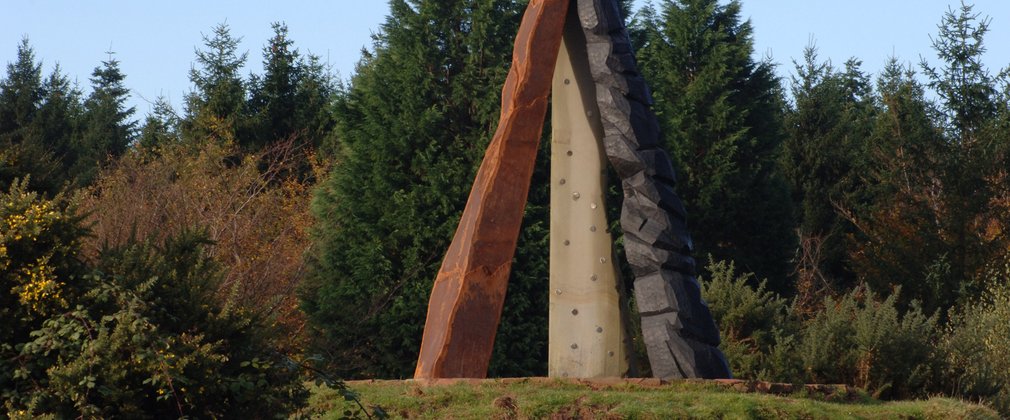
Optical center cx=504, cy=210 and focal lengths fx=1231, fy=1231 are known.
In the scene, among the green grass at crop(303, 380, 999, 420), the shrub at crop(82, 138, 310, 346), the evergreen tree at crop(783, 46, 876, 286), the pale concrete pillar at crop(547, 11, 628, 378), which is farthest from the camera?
the evergreen tree at crop(783, 46, 876, 286)

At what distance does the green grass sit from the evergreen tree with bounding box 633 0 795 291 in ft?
30.7

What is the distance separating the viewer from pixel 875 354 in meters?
13.2

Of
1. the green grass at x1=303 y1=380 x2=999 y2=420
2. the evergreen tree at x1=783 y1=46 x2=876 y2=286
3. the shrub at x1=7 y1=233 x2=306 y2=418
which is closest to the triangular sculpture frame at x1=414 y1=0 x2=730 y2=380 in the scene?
the green grass at x1=303 y1=380 x2=999 y2=420

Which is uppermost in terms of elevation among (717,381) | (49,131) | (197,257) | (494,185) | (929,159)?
(49,131)

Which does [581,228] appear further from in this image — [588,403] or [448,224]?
[448,224]

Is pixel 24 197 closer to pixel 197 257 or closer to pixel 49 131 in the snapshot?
pixel 197 257

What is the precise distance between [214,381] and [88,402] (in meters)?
0.57

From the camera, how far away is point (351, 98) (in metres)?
18.0

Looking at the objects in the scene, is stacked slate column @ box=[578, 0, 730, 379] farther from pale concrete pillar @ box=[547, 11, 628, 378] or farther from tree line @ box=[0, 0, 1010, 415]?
tree line @ box=[0, 0, 1010, 415]

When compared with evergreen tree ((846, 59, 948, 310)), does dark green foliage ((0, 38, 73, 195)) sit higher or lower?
higher

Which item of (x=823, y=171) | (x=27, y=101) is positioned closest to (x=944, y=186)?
(x=823, y=171)

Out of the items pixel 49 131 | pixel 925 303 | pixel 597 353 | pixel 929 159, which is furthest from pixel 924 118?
pixel 49 131

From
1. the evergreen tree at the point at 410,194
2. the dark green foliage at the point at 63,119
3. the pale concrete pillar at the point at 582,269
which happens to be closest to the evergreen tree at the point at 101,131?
the dark green foliage at the point at 63,119

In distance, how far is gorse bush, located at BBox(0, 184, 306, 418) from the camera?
5656 mm
